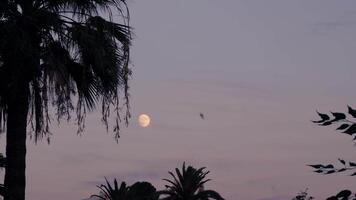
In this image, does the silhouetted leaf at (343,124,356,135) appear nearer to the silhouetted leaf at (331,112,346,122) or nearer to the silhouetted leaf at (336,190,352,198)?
the silhouetted leaf at (331,112,346,122)

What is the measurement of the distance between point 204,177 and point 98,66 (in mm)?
49752

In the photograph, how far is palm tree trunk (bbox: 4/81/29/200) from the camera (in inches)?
600

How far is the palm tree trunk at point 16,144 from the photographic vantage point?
50.0ft

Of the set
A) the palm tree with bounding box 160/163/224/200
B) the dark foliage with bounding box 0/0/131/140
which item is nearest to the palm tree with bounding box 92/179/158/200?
the palm tree with bounding box 160/163/224/200

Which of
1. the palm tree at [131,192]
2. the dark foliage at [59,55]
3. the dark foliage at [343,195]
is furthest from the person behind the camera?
the palm tree at [131,192]

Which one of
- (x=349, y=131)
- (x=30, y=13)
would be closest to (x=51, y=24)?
(x=30, y=13)

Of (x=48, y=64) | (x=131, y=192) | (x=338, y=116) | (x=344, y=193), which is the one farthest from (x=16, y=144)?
(x=131, y=192)

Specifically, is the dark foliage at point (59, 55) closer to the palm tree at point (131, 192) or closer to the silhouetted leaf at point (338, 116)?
the silhouetted leaf at point (338, 116)

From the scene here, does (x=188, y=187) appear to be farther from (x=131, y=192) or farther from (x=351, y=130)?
(x=351, y=130)

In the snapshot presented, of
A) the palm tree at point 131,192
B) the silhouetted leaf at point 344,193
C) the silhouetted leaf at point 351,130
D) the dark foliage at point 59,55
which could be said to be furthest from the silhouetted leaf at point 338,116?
the palm tree at point 131,192

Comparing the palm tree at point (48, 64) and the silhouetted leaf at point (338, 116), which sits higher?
the palm tree at point (48, 64)

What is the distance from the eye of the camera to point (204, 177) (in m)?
64.7

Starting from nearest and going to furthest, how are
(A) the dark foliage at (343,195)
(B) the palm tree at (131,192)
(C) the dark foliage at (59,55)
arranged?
1. (A) the dark foliage at (343,195)
2. (C) the dark foliage at (59,55)
3. (B) the palm tree at (131,192)

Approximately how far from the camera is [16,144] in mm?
15359
